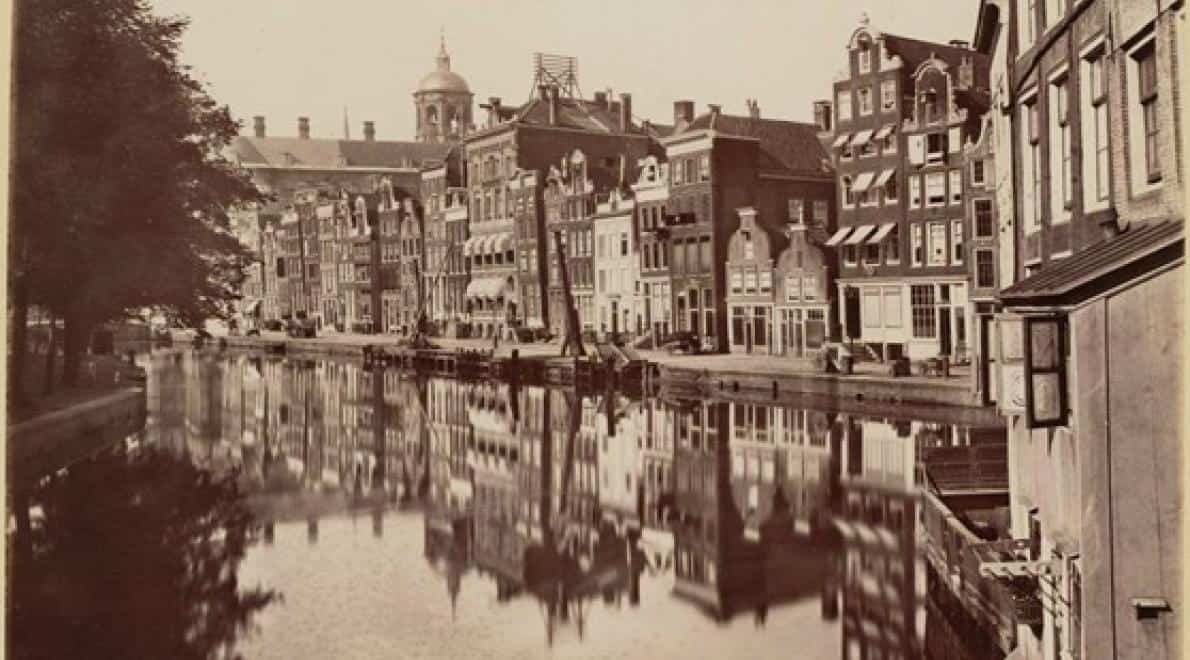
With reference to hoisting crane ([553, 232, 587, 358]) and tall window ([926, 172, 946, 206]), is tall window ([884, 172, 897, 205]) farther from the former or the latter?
hoisting crane ([553, 232, 587, 358])

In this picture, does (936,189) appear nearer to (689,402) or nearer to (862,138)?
(862,138)

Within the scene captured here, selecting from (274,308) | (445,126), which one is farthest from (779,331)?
(445,126)

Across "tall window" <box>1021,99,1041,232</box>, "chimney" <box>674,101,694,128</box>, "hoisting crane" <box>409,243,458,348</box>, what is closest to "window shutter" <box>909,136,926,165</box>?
"chimney" <box>674,101,694,128</box>

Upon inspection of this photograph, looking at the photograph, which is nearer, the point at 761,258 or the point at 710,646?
the point at 710,646

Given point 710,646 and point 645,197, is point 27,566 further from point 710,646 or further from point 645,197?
point 645,197

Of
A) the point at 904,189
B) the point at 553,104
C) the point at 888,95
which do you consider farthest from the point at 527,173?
the point at 904,189
